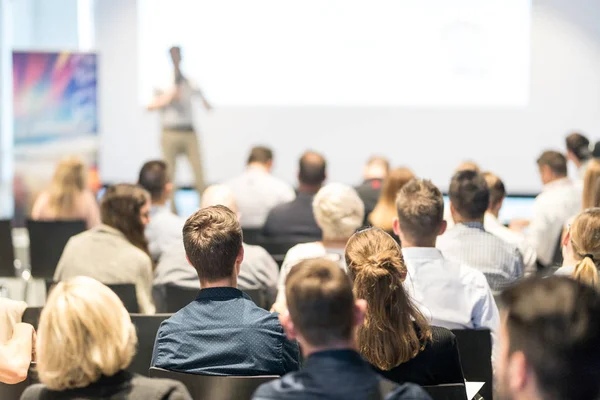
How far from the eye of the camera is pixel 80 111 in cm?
858

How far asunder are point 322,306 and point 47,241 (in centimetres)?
389

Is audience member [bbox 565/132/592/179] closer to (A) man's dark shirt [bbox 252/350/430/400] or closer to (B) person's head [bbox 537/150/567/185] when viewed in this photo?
(B) person's head [bbox 537/150/567/185]

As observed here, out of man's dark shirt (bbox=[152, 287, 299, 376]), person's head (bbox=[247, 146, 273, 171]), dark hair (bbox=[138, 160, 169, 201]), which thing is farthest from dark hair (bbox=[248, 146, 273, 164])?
man's dark shirt (bbox=[152, 287, 299, 376])

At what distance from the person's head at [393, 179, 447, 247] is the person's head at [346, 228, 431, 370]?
3.13 feet

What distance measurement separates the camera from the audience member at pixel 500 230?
4410 mm

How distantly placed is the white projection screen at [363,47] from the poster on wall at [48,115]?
147 cm

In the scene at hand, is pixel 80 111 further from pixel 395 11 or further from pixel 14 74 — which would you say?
pixel 395 11

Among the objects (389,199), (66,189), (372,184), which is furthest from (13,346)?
(372,184)

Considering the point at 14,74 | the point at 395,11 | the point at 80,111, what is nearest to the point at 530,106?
the point at 395,11

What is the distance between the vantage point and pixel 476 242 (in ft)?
13.1

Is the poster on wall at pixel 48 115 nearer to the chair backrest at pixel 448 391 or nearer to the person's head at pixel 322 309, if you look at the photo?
the chair backrest at pixel 448 391

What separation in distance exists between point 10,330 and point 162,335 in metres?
0.52

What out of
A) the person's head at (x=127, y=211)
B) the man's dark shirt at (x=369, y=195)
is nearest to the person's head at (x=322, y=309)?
the person's head at (x=127, y=211)

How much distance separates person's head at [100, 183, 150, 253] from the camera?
167 inches
